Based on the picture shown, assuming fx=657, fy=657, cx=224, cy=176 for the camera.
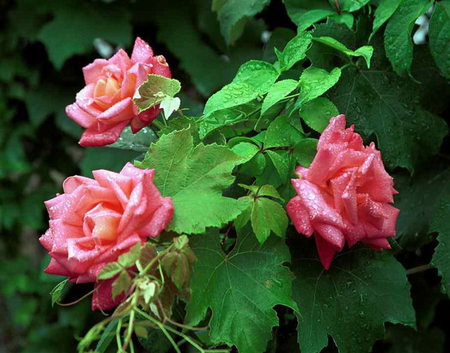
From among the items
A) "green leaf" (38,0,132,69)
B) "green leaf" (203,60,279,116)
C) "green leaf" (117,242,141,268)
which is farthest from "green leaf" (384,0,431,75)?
"green leaf" (38,0,132,69)

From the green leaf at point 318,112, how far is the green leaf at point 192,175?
11cm

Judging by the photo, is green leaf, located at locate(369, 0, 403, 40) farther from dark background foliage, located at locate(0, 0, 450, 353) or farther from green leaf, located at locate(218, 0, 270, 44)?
green leaf, located at locate(218, 0, 270, 44)

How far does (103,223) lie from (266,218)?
0.54ft

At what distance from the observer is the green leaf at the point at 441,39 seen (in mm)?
751

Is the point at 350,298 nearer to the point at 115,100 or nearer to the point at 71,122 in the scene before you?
the point at 115,100

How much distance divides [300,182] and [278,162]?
2.6 inches

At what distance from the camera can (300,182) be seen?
636 mm

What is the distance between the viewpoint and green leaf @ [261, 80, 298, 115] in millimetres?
682

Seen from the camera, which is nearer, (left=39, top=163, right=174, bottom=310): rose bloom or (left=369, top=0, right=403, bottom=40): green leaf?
(left=39, top=163, right=174, bottom=310): rose bloom

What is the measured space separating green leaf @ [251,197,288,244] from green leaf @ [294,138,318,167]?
71 mm

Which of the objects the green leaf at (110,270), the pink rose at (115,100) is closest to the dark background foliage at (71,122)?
the pink rose at (115,100)

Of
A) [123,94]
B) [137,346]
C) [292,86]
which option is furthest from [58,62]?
[292,86]

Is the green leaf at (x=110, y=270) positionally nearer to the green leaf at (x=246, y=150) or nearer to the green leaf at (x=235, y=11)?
the green leaf at (x=246, y=150)

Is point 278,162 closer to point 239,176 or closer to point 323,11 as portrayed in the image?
point 239,176
